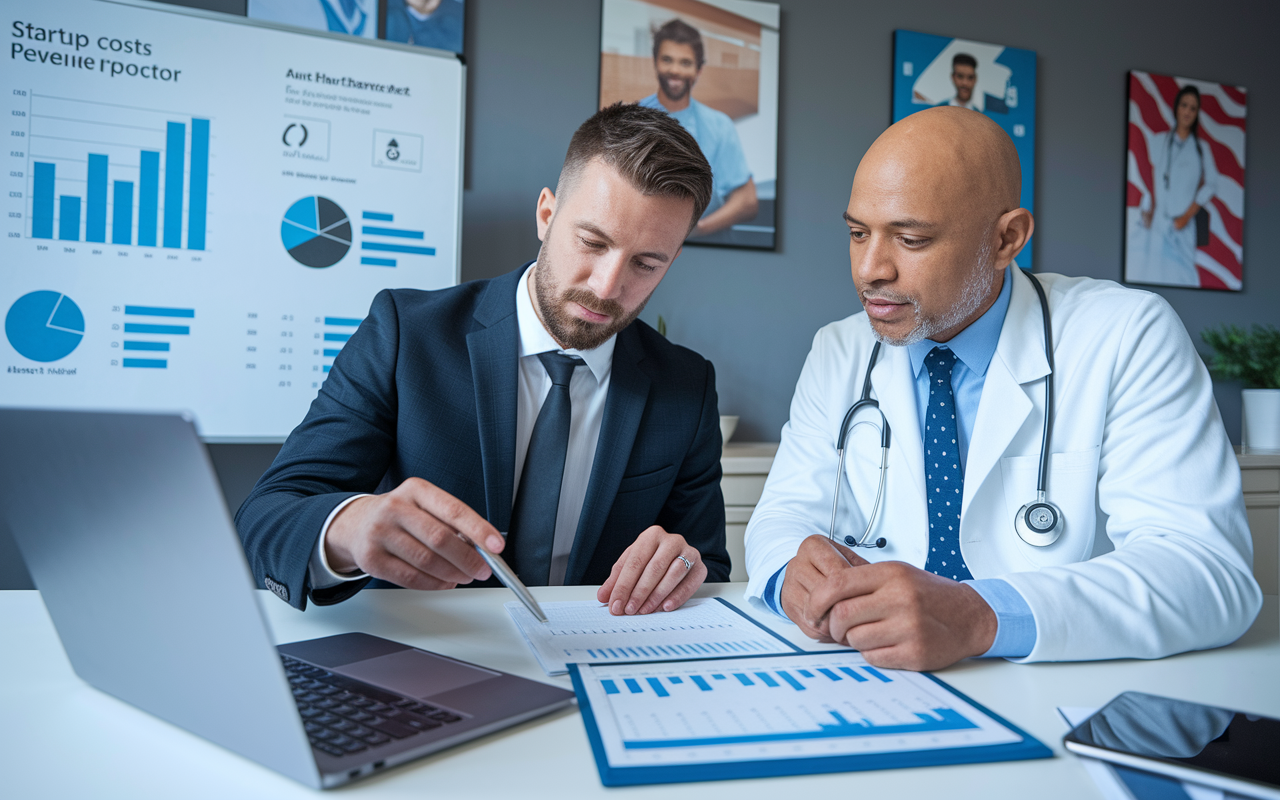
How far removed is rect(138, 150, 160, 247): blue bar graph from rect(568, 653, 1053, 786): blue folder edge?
2.13m

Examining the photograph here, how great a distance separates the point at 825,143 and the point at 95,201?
7.73 feet

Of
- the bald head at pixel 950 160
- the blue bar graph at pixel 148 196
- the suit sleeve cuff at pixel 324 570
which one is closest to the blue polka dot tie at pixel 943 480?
the bald head at pixel 950 160

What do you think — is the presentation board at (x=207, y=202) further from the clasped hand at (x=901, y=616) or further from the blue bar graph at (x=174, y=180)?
the clasped hand at (x=901, y=616)

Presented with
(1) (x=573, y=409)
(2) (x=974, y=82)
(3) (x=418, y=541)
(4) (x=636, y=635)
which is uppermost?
(2) (x=974, y=82)

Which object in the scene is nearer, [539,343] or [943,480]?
[943,480]

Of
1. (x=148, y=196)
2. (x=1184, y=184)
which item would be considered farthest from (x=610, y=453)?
(x=1184, y=184)

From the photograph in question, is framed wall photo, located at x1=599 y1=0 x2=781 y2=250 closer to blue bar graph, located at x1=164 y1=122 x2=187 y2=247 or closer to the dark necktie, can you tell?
blue bar graph, located at x1=164 y1=122 x2=187 y2=247

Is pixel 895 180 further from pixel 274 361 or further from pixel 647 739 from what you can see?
pixel 274 361

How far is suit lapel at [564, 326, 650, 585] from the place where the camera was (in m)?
1.45

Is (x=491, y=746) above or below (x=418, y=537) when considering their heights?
below

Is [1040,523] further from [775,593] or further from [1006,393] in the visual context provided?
[775,593]

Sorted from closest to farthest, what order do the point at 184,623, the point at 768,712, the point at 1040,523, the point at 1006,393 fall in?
the point at 184,623
the point at 768,712
the point at 1040,523
the point at 1006,393

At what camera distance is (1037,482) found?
1277 millimetres

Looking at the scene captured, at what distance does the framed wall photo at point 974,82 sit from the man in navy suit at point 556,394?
1.90 metres
